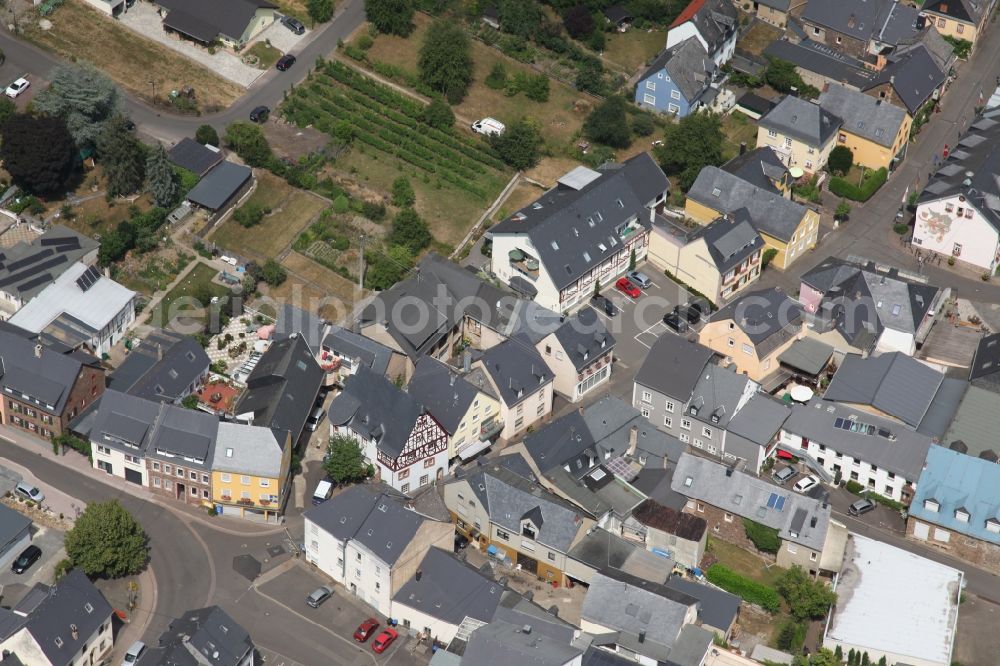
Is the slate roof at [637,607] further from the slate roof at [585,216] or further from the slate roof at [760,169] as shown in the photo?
the slate roof at [760,169]

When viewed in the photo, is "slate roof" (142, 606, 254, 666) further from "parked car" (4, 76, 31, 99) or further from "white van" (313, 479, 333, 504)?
"parked car" (4, 76, 31, 99)

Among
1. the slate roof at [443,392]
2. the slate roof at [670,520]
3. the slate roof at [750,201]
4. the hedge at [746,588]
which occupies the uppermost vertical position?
the slate roof at [750,201]

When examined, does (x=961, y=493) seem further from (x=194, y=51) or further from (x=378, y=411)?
(x=194, y=51)

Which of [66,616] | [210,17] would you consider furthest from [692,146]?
[66,616]

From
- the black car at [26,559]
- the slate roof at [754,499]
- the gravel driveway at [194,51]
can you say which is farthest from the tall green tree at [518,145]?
the black car at [26,559]

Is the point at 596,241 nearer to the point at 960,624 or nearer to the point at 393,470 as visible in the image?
the point at 393,470

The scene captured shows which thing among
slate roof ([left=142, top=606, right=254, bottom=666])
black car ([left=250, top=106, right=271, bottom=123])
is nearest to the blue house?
black car ([left=250, top=106, right=271, bottom=123])

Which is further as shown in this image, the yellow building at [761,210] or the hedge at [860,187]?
the hedge at [860,187]
